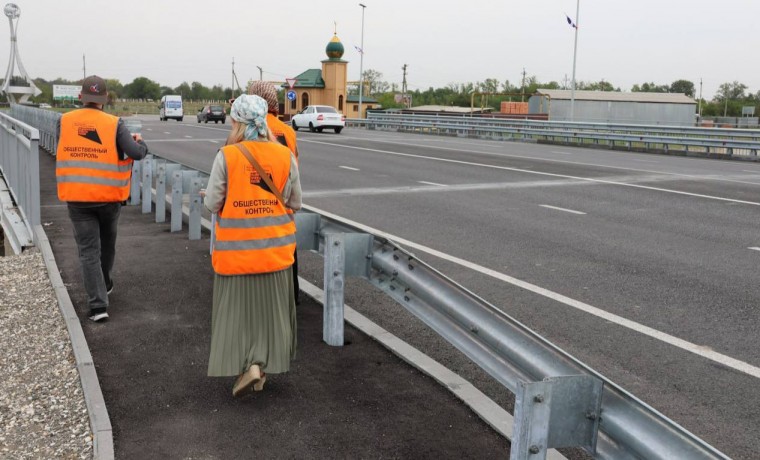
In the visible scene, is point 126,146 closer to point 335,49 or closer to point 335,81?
point 335,81

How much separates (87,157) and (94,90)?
52cm

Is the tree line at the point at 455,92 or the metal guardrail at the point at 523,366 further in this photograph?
the tree line at the point at 455,92

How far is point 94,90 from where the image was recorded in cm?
638

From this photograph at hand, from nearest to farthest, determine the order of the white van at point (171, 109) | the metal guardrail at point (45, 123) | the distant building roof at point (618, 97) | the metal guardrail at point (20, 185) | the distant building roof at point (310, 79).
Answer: the metal guardrail at point (20, 185), the metal guardrail at point (45, 123), the white van at point (171, 109), the distant building roof at point (618, 97), the distant building roof at point (310, 79)

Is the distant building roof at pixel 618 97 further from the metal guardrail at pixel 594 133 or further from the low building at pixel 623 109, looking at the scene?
the metal guardrail at pixel 594 133

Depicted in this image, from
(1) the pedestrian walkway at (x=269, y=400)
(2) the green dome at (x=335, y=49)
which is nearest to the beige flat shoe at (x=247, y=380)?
(1) the pedestrian walkway at (x=269, y=400)

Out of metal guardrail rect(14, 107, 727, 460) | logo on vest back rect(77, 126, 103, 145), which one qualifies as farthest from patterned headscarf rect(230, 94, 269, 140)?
logo on vest back rect(77, 126, 103, 145)

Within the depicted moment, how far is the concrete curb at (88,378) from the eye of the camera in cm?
412

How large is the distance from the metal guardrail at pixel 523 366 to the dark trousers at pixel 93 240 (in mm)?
1852

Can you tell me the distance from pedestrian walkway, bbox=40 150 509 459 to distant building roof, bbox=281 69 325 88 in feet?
234

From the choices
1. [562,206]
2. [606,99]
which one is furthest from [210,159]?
[606,99]

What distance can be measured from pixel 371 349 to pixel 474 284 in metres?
2.42

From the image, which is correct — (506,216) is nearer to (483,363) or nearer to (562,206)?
(562,206)

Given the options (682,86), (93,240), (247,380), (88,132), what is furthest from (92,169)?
(682,86)
